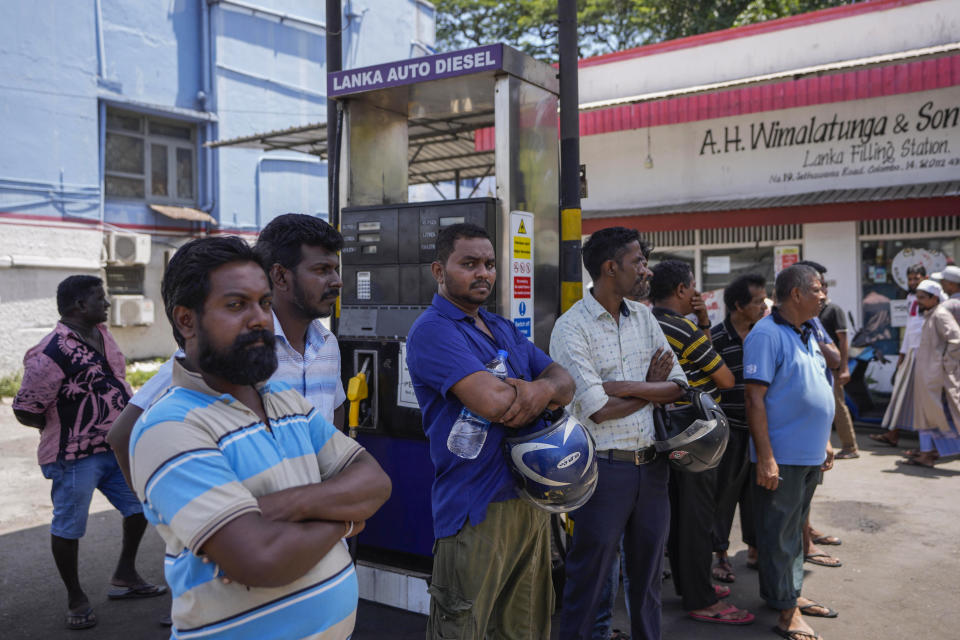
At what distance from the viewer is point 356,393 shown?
4.33 meters

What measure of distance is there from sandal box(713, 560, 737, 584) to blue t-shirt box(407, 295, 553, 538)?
269 centimetres

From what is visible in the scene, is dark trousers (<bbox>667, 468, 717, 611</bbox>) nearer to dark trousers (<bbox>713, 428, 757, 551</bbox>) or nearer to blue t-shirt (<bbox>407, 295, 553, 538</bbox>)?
dark trousers (<bbox>713, 428, 757, 551</bbox>)

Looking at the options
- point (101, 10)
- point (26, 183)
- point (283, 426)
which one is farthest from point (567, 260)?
point (101, 10)

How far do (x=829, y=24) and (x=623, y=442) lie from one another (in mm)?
9196

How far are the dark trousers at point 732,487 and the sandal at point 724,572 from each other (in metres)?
0.10

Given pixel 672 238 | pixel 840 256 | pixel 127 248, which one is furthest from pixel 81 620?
pixel 127 248

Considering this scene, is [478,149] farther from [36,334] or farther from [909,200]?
[36,334]

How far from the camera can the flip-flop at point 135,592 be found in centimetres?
467

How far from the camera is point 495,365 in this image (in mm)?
2916

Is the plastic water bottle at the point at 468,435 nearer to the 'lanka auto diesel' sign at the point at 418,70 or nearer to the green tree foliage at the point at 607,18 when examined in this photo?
the 'lanka auto diesel' sign at the point at 418,70

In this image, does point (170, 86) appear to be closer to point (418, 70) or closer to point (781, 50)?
point (781, 50)

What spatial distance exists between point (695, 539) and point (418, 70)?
3.05 metres

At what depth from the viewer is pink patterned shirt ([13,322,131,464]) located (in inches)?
171

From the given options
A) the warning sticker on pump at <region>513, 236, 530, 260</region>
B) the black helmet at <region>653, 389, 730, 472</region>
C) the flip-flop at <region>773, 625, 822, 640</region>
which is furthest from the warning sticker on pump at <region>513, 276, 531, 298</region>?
the flip-flop at <region>773, 625, 822, 640</region>
